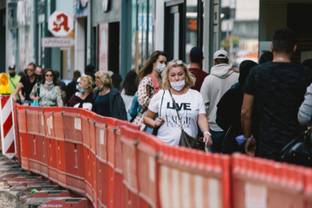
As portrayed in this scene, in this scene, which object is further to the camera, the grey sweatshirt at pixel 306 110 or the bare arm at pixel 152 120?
the bare arm at pixel 152 120

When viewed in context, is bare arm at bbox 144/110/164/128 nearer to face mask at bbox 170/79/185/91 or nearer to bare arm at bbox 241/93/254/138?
face mask at bbox 170/79/185/91

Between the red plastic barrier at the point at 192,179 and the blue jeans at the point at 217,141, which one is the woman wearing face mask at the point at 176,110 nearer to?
the blue jeans at the point at 217,141

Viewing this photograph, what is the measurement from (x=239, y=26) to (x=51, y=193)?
509 cm

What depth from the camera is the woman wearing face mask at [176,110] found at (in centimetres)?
1088

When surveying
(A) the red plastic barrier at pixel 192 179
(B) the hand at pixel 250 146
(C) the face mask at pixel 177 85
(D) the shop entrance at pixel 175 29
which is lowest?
(B) the hand at pixel 250 146

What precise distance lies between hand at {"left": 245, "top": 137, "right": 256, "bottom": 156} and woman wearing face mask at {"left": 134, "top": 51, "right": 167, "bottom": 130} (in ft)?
9.02

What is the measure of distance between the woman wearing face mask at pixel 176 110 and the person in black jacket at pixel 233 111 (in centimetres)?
47

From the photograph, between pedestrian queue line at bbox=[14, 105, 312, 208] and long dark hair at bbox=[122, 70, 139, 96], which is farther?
long dark hair at bbox=[122, 70, 139, 96]

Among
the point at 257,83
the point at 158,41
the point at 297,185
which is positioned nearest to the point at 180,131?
the point at 257,83

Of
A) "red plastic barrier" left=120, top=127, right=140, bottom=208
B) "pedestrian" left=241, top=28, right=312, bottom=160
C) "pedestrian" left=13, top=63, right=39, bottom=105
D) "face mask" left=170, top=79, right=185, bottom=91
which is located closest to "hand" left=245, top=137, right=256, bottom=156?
"pedestrian" left=241, top=28, right=312, bottom=160

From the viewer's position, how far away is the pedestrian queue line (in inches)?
206

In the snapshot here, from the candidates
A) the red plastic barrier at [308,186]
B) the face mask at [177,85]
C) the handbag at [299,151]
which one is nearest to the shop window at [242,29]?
the face mask at [177,85]

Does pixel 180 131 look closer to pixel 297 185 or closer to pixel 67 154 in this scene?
pixel 67 154

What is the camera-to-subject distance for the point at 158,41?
2427 centimetres
